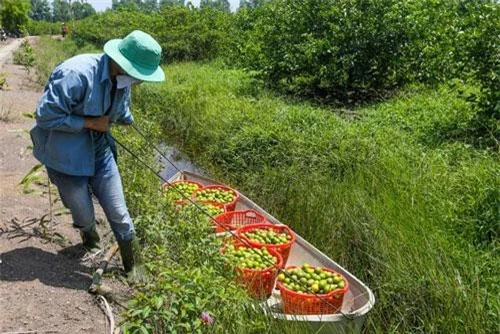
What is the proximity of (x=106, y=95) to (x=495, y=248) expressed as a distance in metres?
2.96

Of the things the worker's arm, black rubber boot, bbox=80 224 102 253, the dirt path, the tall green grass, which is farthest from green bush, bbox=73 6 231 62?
the worker's arm

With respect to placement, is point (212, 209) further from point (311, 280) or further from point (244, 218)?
point (311, 280)

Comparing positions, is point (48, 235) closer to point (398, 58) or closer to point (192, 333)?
point (192, 333)

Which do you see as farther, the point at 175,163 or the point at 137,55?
the point at 175,163

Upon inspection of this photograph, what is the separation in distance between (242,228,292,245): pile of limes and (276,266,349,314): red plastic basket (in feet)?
2.26

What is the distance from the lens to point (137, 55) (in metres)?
3.30

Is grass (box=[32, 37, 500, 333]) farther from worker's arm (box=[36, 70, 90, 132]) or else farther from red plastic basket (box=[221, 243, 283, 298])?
worker's arm (box=[36, 70, 90, 132])

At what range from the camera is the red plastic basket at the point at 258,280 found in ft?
12.0

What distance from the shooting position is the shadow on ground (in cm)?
358

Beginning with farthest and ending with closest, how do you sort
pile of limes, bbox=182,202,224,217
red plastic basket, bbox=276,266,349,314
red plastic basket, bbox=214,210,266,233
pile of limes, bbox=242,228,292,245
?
red plastic basket, bbox=214,210,266,233 < pile of limes, bbox=182,202,224,217 < pile of limes, bbox=242,228,292,245 < red plastic basket, bbox=276,266,349,314

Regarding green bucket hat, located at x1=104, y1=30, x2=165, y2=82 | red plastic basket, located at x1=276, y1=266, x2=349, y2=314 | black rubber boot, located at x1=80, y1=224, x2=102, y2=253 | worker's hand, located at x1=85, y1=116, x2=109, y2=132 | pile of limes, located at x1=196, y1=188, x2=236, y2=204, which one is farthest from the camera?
pile of limes, located at x1=196, y1=188, x2=236, y2=204

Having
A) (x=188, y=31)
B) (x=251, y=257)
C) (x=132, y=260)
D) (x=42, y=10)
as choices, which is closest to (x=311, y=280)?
(x=251, y=257)

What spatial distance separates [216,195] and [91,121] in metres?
2.25

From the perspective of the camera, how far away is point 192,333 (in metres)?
2.74
